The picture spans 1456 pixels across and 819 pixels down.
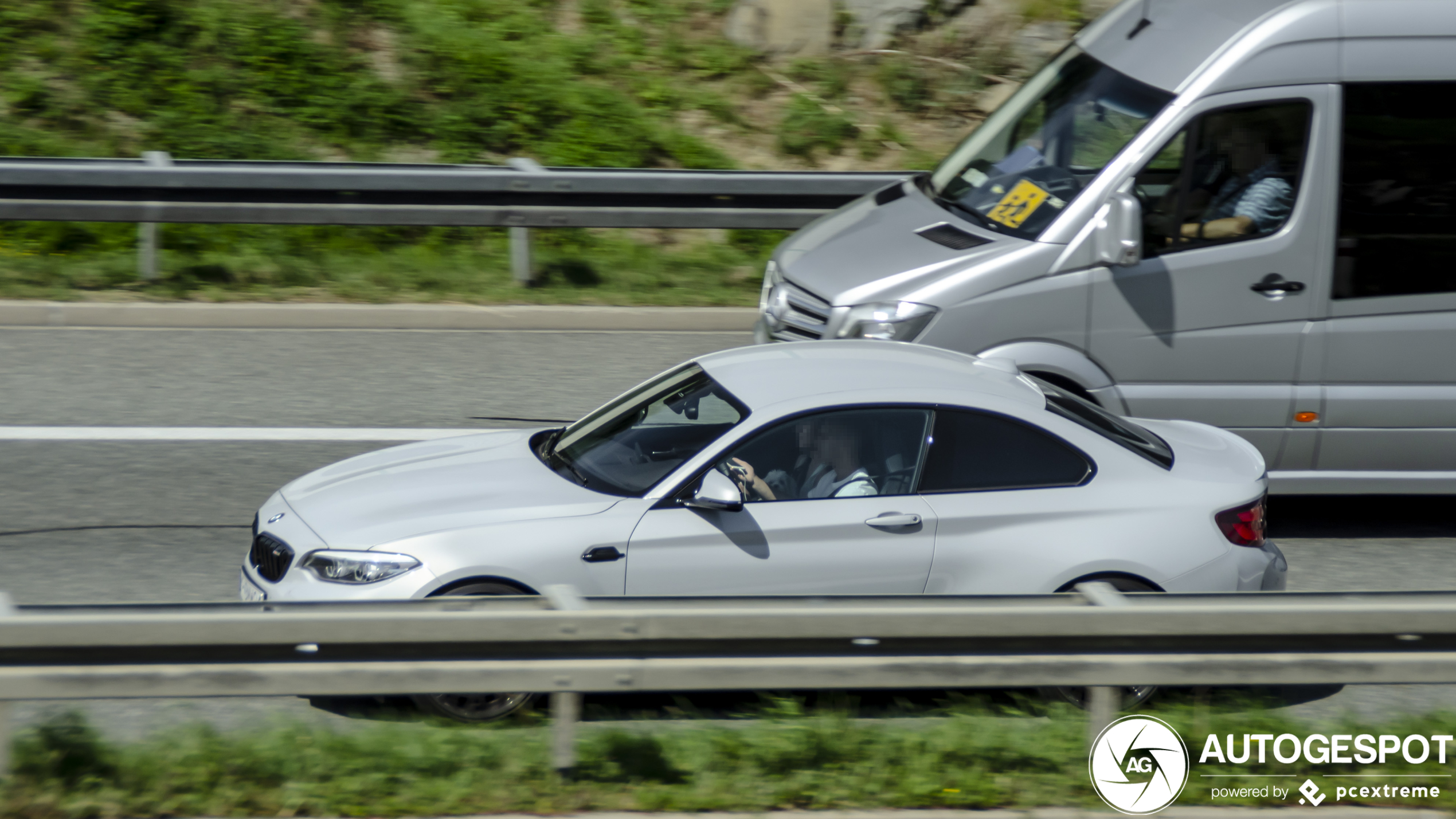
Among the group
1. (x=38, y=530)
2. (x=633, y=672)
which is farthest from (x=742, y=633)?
(x=38, y=530)

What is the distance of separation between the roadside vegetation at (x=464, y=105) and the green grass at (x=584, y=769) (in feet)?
22.6

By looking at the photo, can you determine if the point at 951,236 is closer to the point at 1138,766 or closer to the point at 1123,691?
the point at 1123,691

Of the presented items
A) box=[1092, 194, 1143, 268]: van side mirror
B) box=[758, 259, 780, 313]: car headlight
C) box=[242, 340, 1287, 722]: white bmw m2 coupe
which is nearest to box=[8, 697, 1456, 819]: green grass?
box=[242, 340, 1287, 722]: white bmw m2 coupe

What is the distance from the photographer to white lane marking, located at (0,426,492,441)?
26.5ft

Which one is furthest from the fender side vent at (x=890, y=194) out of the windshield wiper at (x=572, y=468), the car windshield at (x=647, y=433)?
the windshield wiper at (x=572, y=468)

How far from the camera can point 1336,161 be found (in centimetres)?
705

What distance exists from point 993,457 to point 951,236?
7.38 feet

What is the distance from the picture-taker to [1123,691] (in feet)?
16.6

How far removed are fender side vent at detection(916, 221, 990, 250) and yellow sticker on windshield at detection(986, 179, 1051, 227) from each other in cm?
20

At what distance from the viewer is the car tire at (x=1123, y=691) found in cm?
496

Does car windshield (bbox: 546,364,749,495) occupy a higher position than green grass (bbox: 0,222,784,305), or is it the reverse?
car windshield (bbox: 546,364,749,495)

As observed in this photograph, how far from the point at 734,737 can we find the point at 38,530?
4.07m

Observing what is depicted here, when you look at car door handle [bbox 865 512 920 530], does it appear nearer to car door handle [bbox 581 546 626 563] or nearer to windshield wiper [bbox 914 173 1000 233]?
car door handle [bbox 581 546 626 563]

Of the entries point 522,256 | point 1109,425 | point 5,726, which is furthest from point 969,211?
point 5,726
